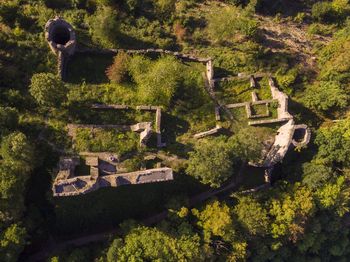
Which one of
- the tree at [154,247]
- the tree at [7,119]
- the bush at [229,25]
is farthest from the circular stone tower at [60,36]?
the tree at [154,247]

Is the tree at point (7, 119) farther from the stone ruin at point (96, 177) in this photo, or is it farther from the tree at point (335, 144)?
the tree at point (335, 144)

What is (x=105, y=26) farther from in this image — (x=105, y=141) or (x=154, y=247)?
(x=154, y=247)

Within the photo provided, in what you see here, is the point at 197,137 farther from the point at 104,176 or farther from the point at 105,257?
the point at 105,257

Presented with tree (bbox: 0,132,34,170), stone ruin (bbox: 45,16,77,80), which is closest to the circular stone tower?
stone ruin (bbox: 45,16,77,80)

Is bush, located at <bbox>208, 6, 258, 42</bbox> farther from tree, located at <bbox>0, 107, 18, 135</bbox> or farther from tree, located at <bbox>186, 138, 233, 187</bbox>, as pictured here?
tree, located at <bbox>0, 107, 18, 135</bbox>

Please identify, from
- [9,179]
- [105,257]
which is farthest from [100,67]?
[105,257]
